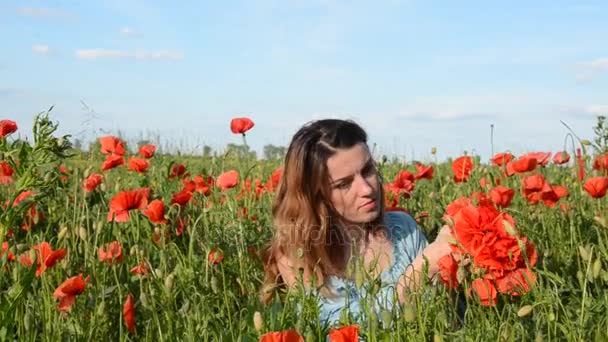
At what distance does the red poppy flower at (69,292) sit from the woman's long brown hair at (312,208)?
2.40ft

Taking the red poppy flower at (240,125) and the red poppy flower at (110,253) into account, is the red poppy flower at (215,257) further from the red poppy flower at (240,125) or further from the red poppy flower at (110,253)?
the red poppy flower at (240,125)

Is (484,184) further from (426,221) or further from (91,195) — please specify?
(91,195)

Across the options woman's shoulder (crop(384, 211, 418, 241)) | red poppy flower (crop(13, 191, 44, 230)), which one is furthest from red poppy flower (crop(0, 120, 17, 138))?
woman's shoulder (crop(384, 211, 418, 241))

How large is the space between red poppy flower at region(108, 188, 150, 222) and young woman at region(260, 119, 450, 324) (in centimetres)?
47

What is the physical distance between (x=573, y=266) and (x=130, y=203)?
1534mm

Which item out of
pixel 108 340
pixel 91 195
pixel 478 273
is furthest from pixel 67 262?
pixel 478 273

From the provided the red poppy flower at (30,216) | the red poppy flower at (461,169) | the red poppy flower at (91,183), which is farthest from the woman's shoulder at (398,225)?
the red poppy flower at (30,216)

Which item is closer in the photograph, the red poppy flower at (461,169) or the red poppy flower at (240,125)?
the red poppy flower at (461,169)

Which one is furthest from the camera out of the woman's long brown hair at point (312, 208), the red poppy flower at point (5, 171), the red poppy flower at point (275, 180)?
the red poppy flower at point (5, 171)

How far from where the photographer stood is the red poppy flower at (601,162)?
3264 millimetres

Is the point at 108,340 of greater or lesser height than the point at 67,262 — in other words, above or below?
below

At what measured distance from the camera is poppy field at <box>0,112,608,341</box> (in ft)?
6.01

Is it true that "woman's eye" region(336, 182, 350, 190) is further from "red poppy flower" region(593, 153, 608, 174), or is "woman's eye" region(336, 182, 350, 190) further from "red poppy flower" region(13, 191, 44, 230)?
"red poppy flower" region(13, 191, 44, 230)

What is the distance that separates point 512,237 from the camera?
184 centimetres
